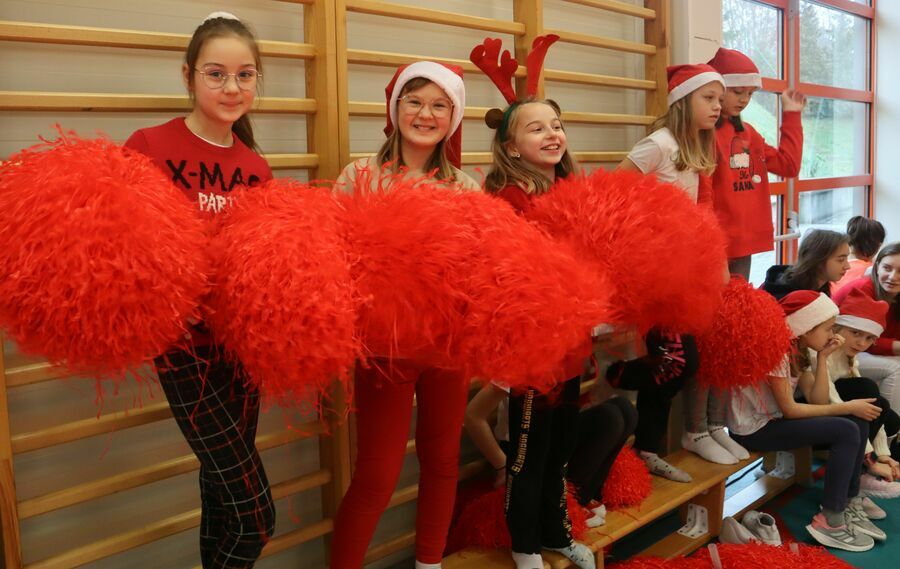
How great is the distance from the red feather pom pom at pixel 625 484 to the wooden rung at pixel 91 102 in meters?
1.54

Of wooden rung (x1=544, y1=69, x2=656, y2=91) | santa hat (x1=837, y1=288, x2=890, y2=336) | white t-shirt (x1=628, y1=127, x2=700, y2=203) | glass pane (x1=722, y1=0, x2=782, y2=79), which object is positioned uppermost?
glass pane (x1=722, y1=0, x2=782, y2=79)

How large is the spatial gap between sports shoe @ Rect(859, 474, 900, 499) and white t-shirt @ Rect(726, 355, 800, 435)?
1.84ft

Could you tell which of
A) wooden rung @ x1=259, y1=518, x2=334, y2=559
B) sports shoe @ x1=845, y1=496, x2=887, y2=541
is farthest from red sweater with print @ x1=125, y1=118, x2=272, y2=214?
sports shoe @ x1=845, y1=496, x2=887, y2=541

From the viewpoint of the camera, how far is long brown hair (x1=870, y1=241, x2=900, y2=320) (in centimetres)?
342

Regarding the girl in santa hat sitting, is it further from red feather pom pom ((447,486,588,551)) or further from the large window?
the large window

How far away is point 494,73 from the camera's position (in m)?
2.11

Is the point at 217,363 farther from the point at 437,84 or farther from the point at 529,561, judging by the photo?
the point at 529,561

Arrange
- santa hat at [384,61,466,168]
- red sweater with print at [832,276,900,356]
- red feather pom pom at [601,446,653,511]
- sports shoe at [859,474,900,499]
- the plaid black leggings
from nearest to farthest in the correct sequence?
the plaid black leggings < santa hat at [384,61,466,168] < red feather pom pom at [601,446,653,511] < sports shoe at [859,474,900,499] < red sweater with print at [832,276,900,356]

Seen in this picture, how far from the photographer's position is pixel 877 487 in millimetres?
2945

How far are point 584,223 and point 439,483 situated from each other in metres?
0.72

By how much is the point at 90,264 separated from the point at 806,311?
248 centimetres

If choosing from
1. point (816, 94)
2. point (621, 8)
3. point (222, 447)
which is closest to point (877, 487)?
point (621, 8)

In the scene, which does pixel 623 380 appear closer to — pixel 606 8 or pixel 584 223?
pixel 584 223

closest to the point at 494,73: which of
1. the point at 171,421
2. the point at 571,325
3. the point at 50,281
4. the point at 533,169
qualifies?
the point at 533,169
